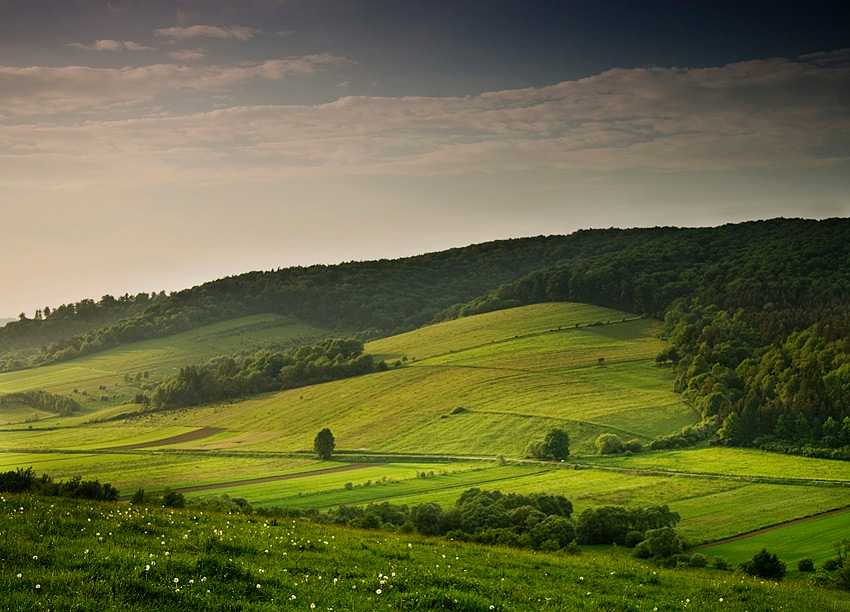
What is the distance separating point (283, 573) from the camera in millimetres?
14820

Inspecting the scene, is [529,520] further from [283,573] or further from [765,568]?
[283,573]

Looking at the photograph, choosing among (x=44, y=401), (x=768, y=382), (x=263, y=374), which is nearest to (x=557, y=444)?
(x=768, y=382)

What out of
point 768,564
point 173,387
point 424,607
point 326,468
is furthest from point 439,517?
point 173,387

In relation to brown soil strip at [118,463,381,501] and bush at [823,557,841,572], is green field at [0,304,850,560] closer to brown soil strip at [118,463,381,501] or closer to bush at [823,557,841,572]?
brown soil strip at [118,463,381,501]

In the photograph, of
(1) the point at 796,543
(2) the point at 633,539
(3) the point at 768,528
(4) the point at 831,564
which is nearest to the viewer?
(4) the point at 831,564

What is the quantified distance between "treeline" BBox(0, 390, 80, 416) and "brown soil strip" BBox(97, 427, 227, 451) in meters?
27.1

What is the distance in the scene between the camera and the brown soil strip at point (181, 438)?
106 m

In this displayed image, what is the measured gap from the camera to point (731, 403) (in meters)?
105

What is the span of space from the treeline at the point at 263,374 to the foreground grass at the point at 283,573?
119m

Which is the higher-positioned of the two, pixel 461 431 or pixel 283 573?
pixel 283 573

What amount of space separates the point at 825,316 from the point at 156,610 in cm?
13515

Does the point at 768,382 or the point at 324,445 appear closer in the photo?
the point at 324,445

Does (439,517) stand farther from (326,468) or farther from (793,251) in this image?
(793,251)

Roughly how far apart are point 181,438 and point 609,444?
6582 cm
